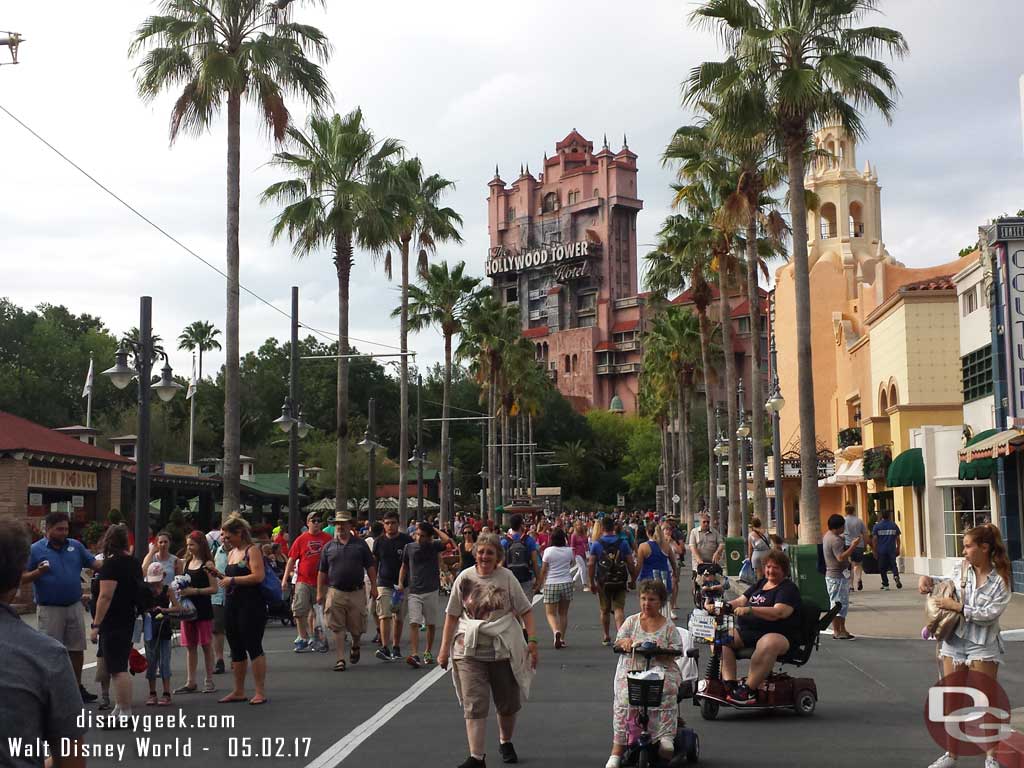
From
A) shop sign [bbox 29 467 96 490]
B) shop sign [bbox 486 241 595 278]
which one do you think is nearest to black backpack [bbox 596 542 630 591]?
shop sign [bbox 29 467 96 490]

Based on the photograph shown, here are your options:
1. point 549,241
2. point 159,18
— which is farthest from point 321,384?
point 159,18

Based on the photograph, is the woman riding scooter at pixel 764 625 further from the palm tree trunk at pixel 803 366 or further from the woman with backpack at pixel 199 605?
the palm tree trunk at pixel 803 366

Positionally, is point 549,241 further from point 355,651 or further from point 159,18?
point 355,651

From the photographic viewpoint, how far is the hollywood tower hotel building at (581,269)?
14375cm

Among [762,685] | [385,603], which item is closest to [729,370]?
[385,603]

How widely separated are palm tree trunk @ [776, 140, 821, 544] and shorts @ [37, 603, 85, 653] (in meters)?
15.6

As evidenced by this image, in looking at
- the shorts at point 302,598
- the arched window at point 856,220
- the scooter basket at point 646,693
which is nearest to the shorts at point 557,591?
the shorts at point 302,598

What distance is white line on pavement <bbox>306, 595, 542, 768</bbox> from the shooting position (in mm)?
8555

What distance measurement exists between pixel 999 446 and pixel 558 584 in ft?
34.7

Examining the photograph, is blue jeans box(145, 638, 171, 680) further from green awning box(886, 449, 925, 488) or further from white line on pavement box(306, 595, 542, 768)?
green awning box(886, 449, 925, 488)

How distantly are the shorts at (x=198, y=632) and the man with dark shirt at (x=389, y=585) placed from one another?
2.81 meters

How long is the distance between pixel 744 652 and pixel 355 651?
5.94 meters

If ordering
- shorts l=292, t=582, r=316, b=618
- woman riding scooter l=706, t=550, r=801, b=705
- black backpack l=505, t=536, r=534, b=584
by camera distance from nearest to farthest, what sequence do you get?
1. woman riding scooter l=706, t=550, r=801, b=705
2. shorts l=292, t=582, r=316, b=618
3. black backpack l=505, t=536, r=534, b=584

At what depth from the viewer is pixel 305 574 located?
16.4 meters
